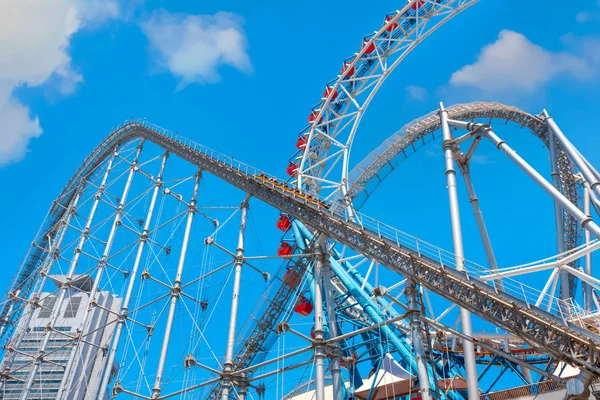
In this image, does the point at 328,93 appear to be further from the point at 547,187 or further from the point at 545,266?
the point at 545,266

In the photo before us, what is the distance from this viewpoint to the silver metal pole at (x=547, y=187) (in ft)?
49.6

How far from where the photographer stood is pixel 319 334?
16359 mm

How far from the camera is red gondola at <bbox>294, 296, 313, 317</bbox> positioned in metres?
22.6

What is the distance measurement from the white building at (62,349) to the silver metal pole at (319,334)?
9038mm

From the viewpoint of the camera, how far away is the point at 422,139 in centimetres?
2420

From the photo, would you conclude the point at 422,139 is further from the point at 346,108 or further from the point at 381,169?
the point at 346,108

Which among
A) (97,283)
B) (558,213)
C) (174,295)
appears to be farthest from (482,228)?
(97,283)

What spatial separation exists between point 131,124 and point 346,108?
11.7m

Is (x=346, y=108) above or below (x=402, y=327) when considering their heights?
above

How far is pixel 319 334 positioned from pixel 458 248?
14.5 feet

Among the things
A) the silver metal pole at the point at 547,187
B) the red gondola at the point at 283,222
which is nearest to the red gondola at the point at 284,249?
the red gondola at the point at 283,222

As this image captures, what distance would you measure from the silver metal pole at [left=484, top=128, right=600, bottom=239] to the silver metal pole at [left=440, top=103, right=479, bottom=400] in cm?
144

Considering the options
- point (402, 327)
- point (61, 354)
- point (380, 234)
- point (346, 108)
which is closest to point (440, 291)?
point (380, 234)

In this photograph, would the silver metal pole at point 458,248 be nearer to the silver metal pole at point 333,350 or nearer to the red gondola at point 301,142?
the silver metal pole at point 333,350
